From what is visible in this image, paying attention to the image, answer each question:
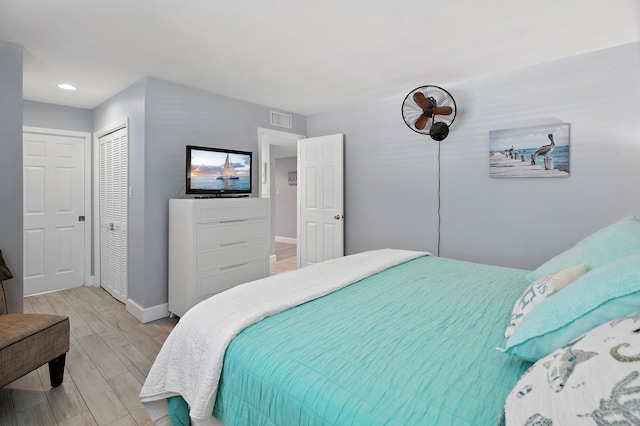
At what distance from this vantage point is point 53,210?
159 inches

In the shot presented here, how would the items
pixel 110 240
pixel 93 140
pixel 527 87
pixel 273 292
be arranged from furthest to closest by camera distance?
pixel 93 140
pixel 110 240
pixel 527 87
pixel 273 292

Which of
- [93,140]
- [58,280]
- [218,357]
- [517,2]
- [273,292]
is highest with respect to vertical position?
[517,2]

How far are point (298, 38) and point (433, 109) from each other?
1.55 metres

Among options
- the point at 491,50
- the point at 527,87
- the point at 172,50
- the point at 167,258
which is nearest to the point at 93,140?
the point at 167,258

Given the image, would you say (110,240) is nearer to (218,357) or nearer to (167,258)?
(167,258)

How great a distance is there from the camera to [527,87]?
293 centimetres

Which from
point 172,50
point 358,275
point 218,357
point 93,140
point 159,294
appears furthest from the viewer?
point 93,140

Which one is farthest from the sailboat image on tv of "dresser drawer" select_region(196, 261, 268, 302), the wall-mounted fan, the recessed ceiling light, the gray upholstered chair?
the wall-mounted fan

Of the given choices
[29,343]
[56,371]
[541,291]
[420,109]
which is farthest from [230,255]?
[541,291]

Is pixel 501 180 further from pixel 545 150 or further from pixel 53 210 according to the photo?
pixel 53 210

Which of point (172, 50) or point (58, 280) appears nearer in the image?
point (172, 50)

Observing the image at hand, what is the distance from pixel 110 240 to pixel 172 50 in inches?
98.9

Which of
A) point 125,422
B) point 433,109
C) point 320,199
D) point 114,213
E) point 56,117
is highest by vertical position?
point 56,117

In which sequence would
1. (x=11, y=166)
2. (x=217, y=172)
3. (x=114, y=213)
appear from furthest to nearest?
(x=114, y=213) < (x=217, y=172) < (x=11, y=166)
